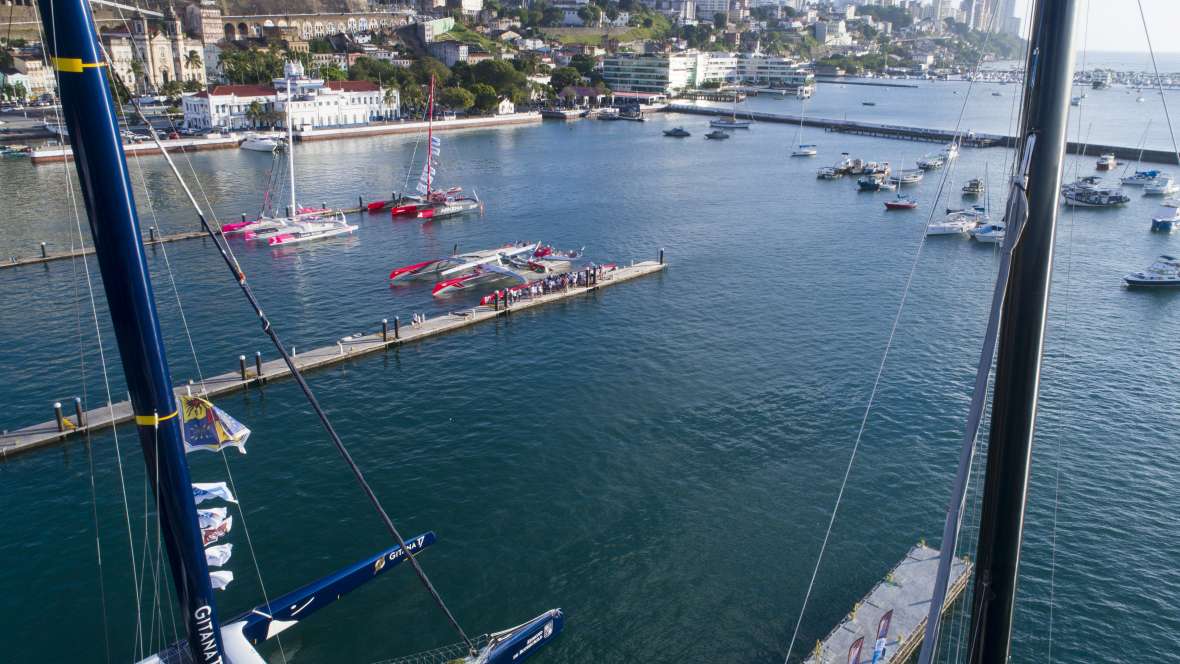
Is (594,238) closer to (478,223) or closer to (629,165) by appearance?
(478,223)

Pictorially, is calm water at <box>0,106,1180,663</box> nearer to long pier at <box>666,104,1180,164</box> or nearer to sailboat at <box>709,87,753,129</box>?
long pier at <box>666,104,1180,164</box>

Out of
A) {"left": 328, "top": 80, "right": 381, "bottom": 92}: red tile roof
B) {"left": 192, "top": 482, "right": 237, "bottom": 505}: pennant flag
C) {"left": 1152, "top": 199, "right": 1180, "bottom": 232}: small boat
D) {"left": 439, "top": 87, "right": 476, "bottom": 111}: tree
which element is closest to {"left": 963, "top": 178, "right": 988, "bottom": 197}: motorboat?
{"left": 1152, "top": 199, "right": 1180, "bottom": 232}: small boat

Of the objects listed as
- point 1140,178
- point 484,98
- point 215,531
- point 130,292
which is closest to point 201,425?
point 130,292

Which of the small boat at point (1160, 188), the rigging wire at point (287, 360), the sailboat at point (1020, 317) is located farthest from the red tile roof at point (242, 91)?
the sailboat at point (1020, 317)

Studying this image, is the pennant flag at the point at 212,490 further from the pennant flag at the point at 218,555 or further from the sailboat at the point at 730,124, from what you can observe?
the sailboat at the point at 730,124

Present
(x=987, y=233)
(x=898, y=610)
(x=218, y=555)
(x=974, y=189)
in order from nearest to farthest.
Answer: (x=898, y=610), (x=218, y=555), (x=987, y=233), (x=974, y=189)

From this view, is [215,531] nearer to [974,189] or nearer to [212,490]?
[212,490]

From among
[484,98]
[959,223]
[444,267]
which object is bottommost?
[444,267]
